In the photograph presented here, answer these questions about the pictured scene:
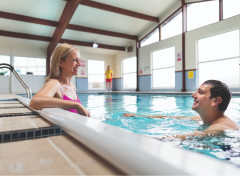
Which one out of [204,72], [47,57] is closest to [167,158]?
[204,72]

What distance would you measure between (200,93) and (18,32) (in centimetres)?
999

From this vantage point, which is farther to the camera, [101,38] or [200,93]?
[101,38]

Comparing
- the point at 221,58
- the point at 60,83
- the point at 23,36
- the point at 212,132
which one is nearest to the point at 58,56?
the point at 60,83

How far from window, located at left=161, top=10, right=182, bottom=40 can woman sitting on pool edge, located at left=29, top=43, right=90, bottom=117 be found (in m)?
8.45

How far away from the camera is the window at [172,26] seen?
9.15 meters

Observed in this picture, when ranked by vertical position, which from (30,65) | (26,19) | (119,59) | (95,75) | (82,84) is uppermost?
(26,19)

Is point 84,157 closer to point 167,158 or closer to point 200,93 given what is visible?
point 167,158

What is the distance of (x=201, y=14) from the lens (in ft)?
27.0

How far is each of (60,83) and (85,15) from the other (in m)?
7.87

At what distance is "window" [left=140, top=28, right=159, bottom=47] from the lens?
10.4 meters

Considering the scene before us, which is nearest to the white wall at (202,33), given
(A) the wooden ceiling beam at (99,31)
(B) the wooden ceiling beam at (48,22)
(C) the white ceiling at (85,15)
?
(C) the white ceiling at (85,15)

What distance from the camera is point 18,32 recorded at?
30.9ft

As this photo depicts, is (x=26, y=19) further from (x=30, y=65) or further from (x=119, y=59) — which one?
(x=119, y=59)

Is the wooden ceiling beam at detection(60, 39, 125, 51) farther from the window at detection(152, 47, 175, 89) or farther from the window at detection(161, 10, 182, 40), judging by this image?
the window at detection(161, 10, 182, 40)
